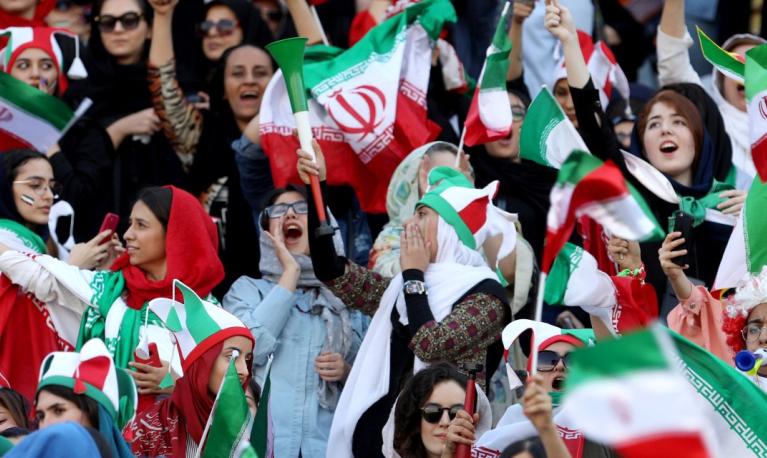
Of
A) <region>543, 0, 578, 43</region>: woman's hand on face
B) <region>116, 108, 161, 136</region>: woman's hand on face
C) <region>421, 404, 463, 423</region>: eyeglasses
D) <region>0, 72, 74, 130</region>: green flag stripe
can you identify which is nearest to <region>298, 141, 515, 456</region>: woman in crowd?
<region>421, 404, 463, 423</region>: eyeglasses

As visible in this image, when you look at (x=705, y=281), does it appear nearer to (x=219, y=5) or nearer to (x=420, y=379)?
(x=420, y=379)

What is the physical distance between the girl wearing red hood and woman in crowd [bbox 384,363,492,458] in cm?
124

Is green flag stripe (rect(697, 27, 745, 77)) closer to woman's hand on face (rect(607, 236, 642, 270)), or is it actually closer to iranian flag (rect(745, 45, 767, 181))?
iranian flag (rect(745, 45, 767, 181))

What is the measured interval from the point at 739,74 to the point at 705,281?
3.07 feet

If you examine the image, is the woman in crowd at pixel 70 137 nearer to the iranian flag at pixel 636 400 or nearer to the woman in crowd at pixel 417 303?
the woman in crowd at pixel 417 303

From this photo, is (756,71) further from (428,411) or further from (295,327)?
(295,327)

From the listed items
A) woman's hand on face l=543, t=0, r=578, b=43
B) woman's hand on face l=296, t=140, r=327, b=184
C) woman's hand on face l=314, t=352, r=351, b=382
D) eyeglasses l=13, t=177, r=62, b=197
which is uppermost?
woman's hand on face l=543, t=0, r=578, b=43

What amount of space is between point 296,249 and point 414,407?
1526mm

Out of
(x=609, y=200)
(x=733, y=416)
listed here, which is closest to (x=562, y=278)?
(x=733, y=416)

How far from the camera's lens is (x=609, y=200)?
4320 millimetres

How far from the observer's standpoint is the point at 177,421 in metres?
6.45

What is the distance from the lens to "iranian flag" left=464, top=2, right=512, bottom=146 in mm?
7941

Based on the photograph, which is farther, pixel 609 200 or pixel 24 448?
pixel 24 448

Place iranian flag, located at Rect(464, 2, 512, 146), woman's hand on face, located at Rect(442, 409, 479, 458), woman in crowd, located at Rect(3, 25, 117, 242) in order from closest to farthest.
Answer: woman's hand on face, located at Rect(442, 409, 479, 458)
iranian flag, located at Rect(464, 2, 512, 146)
woman in crowd, located at Rect(3, 25, 117, 242)
